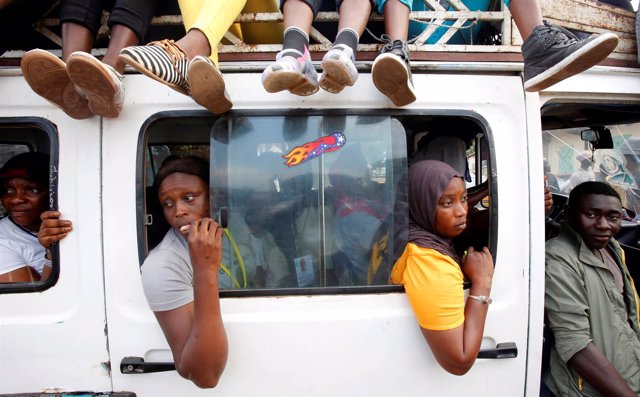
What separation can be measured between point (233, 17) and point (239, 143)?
52cm

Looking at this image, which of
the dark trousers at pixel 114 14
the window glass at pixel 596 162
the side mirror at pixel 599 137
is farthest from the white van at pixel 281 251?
the window glass at pixel 596 162

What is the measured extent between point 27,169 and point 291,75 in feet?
4.54

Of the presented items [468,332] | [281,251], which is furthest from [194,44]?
[468,332]

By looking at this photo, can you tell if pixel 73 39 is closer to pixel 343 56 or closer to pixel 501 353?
pixel 343 56

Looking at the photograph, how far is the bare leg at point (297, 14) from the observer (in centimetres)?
159

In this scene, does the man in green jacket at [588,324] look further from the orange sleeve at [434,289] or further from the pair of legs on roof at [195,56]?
the pair of legs on roof at [195,56]

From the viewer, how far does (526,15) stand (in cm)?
160

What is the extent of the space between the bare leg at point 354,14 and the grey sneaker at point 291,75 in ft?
0.79

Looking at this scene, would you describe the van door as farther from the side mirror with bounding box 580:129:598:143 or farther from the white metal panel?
the side mirror with bounding box 580:129:598:143

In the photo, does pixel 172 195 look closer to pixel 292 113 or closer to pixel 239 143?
pixel 239 143

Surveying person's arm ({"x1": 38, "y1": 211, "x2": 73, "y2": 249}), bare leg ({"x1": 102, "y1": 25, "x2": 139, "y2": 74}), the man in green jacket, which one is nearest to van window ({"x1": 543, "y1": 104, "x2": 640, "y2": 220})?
the man in green jacket

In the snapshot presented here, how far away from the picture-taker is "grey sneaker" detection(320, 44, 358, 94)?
1364mm

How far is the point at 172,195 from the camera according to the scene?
5.34 feet

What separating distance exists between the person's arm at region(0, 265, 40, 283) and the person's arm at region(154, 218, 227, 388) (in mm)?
665
